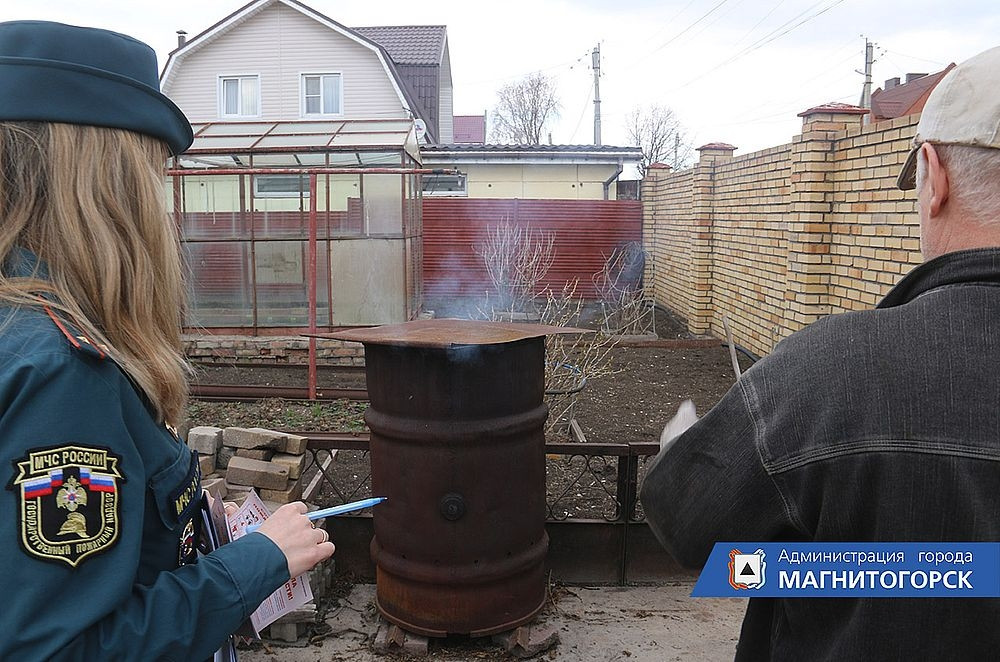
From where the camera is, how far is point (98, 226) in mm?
1148

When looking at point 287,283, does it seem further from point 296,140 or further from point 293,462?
point 293,462

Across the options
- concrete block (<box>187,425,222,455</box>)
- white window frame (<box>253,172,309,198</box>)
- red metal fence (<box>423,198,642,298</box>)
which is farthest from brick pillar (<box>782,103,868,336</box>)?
red metal fence (<box>423,198,642,298</box>)

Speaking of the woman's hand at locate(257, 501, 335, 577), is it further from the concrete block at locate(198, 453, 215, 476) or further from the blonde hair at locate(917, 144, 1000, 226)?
the concrete block at locate(198, 453, 215, 476)

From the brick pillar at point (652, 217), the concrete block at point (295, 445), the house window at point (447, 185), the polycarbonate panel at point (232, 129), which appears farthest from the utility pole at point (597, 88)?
the concrete block at point (295, 445)

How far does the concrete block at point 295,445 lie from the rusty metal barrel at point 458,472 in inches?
33.8

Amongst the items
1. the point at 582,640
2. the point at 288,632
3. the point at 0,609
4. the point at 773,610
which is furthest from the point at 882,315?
the point at 288,632

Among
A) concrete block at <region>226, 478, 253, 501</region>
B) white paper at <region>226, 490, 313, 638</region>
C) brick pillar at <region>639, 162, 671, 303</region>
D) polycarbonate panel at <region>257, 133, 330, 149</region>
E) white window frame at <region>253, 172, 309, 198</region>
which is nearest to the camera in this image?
white paper at <region>226, 490, 313, 638</region>

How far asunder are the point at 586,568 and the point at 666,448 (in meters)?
2.92

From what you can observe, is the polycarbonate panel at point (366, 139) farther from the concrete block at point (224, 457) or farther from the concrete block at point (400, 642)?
the concrete block at point (400, 642)

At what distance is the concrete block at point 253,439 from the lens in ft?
13.0

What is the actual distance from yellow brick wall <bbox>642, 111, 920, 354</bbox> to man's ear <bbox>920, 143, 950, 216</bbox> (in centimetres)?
407

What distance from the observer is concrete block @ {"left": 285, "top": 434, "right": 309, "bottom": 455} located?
3.97m

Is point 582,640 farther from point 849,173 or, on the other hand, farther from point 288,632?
point 849,173

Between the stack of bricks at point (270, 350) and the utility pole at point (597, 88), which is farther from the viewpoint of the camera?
the utility pole at point (597, 88)
